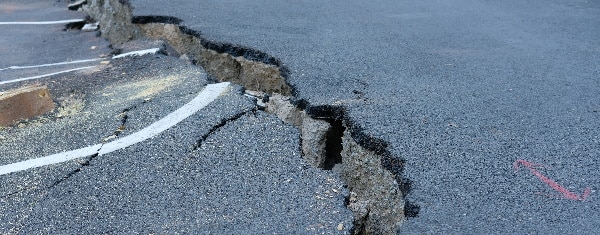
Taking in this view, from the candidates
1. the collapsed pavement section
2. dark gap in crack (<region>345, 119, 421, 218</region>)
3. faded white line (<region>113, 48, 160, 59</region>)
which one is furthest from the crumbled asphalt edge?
faded white line (<region>113, 48, 160, 59</region>)

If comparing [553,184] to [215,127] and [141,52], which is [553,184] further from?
[141,52]

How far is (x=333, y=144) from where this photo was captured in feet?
12.1

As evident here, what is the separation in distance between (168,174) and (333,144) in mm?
1082

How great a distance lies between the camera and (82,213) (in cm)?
277

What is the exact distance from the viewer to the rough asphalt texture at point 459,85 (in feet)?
8.88

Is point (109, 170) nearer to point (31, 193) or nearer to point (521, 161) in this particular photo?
point (31, 193)

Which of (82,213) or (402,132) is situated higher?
(402,132)

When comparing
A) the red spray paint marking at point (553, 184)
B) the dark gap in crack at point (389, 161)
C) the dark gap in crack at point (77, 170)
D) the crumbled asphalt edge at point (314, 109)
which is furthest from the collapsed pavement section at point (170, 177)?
the red spray paint marking at point (553, 184)

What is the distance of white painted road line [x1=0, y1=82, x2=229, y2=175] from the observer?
3316mm

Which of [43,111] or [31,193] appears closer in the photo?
[31,193]

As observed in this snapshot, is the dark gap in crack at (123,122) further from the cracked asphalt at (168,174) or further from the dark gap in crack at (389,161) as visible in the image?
the dark gap in crack at (389,161)

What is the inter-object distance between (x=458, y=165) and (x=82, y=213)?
5.86 ft

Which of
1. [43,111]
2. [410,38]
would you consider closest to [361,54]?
[410,38]

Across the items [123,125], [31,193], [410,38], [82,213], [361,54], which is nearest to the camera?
[82,213]
